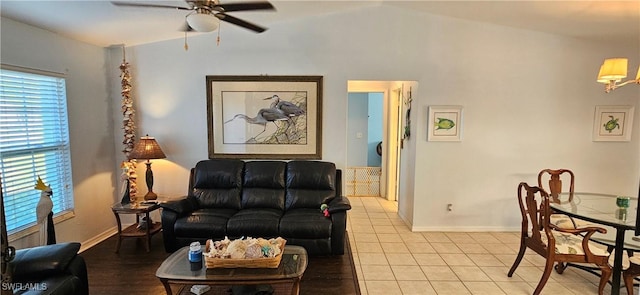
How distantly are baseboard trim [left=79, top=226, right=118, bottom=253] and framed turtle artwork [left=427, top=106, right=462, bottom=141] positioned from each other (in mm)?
4315

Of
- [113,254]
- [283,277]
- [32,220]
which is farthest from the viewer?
[113,254]

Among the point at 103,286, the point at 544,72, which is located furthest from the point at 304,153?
the point at 544,72

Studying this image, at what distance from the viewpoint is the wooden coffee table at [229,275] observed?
88.7 inches

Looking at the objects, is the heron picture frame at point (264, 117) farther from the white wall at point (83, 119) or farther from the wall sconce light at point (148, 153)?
the white wall at point (83, 119)

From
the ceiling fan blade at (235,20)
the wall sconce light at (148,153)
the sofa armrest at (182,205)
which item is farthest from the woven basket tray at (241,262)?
the wall sconce light at (148,153)

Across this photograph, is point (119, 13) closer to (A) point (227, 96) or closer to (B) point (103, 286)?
(A) point (227, 96)

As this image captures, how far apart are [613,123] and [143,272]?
19.0 feet

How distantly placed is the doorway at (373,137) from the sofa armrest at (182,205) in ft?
9.05

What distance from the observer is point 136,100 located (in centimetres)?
420

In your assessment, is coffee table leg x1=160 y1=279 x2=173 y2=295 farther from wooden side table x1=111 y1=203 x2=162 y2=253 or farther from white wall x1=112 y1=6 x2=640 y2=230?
white wall x1=112 y1=6 x2=640 y2=230

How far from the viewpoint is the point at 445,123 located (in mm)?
4125

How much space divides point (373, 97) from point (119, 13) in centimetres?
496

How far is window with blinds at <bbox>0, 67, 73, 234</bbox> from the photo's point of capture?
281 cm

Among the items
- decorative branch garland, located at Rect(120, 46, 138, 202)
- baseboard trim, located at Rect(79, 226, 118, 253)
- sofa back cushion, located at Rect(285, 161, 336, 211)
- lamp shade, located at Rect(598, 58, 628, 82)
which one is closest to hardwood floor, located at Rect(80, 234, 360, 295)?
baseboard trim, located at Rect(79, 226, 118, 253)
